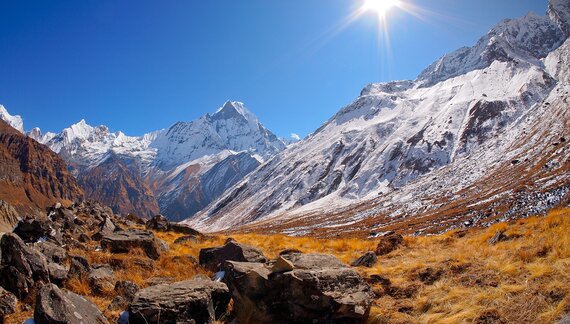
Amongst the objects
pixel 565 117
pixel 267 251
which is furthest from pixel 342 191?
pixel 267 251

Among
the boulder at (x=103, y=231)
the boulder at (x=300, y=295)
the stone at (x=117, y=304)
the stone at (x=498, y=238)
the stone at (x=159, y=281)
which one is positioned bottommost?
the stone at (x=498, y=238)

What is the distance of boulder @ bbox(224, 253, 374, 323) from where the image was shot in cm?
895

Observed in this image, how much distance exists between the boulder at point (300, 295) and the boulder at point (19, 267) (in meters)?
5.35

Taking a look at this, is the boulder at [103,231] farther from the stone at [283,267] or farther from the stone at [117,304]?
the stone at [283,267]

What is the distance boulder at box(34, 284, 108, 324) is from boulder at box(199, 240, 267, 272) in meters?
5.68

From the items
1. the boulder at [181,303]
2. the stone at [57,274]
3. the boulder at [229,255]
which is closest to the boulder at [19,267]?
the stone at [57,274]

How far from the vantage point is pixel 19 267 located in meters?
9.62

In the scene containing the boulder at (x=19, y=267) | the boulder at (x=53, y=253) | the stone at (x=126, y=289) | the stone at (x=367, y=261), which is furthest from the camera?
the stone at (x=367, y=261)

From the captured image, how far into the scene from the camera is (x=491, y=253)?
1308 centimetres

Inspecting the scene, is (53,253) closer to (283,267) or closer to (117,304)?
(117,304)

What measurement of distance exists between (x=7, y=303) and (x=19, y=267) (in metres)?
1.50

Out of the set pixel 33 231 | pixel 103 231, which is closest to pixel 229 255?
pixel 33 231

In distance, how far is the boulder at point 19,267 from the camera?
9242mm

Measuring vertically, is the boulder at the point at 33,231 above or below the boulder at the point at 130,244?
above
